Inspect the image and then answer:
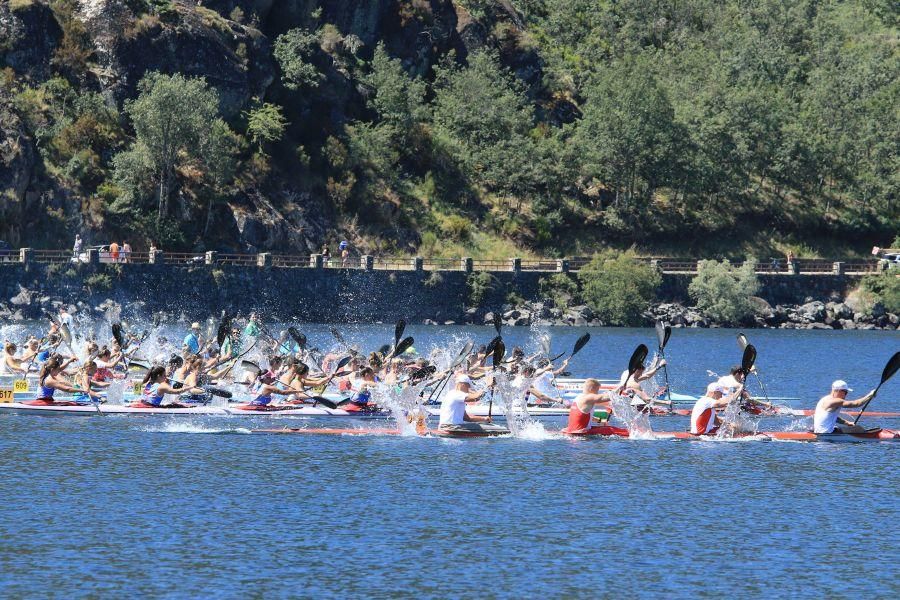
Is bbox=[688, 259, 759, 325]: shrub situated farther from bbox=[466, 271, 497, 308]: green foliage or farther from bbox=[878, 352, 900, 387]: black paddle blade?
bbox=[878, 352, 900, 387]: black paddle blade

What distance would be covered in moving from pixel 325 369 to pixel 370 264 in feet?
141

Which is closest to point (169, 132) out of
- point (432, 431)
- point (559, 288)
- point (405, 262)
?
point (405, 262)

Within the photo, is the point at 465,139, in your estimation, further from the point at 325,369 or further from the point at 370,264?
the point at 325,369

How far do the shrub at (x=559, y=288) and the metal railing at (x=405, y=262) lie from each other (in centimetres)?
74

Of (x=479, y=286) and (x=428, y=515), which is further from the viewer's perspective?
(x=479, y=286)

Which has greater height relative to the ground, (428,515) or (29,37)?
(29,37)

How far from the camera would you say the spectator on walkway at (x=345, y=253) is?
86.3 metres

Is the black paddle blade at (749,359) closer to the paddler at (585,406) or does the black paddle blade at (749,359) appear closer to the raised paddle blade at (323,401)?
the paddler at (585,406)

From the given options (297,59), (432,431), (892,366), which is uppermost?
(297,59)

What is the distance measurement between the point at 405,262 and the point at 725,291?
20.3 metres

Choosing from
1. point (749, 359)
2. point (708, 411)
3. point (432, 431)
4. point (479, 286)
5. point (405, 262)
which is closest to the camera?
point (708, 411)

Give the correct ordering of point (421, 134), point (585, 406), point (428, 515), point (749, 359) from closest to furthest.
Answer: point (428, 515) < point (585, 406) < point (749, 359) < point (421, 134)

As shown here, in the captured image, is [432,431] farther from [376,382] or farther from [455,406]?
[376,382]

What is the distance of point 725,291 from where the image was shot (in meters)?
89.5
